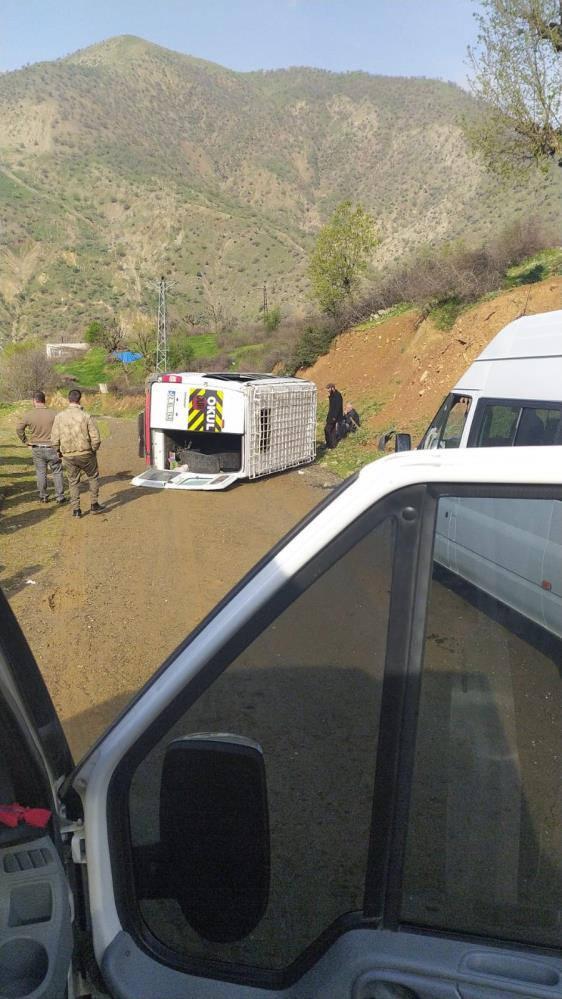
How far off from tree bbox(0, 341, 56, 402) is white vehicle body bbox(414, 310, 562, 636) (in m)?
41.5

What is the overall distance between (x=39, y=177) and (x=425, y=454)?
11425 cm

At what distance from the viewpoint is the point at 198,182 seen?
113 meters

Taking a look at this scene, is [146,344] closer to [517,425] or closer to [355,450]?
[355,450]

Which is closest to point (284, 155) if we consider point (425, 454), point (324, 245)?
point (324, 245)

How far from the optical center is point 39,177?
98.9 metres

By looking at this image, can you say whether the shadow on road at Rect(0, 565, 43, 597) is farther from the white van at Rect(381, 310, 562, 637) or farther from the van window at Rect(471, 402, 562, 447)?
the van window at Rect(471, 402, 562, 447)

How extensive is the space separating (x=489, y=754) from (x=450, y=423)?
635cm

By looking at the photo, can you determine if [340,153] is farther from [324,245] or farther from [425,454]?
[425,454]

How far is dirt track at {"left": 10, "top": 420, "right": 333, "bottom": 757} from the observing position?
5586 millimetres

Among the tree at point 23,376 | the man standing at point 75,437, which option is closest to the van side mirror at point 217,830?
the man standing at point 75,437

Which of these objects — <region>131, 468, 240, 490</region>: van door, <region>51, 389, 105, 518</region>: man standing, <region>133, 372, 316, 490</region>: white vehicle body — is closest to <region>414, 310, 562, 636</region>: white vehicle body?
<region>51, 389, 105, 518</region>: man standing

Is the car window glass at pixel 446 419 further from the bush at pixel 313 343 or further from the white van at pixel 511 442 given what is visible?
the bush at pixel 313 343

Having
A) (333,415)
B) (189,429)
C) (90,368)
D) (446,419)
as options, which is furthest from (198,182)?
(446,419)

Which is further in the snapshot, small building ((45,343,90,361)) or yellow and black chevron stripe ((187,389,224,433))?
small building ((45,343,90,361))
